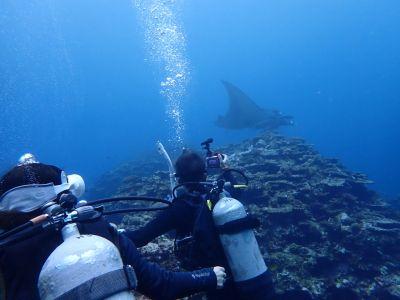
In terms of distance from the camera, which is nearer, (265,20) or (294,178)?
(294,178)

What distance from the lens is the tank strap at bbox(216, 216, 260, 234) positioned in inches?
125

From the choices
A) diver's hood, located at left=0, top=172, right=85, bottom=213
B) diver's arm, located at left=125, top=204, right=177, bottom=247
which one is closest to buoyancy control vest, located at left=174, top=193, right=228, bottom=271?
diver's arm, located at left=125, top=204, right=177, bottom=247

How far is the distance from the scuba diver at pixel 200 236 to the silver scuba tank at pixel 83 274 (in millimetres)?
1632

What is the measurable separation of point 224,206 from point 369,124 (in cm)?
12889

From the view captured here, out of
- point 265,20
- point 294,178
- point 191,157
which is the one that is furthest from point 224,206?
point 265,20

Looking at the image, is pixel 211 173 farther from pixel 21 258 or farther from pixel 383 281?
pixel 21 258

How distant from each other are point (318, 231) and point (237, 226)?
5749 mm

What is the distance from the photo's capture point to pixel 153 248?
20.9 ft

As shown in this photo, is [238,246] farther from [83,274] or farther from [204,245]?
[83,274]

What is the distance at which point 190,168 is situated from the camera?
379cm

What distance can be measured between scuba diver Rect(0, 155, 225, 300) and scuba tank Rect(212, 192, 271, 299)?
0.86 meters

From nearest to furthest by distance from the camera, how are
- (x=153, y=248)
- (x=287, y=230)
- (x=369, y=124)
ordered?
(x=153, y=248) < (x=287, y=230) < (x=369, y=124)

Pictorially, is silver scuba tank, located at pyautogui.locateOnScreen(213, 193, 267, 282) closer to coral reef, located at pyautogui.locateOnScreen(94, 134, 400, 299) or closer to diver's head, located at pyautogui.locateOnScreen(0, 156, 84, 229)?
diver's head, located at pyautogui.locateOnScreen(0, 156, 84, 229)

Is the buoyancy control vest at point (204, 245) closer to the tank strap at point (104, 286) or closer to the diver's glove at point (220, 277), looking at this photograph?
the diver's glove at point (220, 277)
